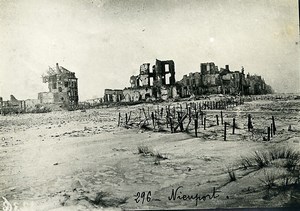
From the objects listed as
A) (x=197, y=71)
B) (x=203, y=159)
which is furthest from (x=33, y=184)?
(x=197, y=71)

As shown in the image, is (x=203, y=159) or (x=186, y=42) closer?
(x=203, y=159)

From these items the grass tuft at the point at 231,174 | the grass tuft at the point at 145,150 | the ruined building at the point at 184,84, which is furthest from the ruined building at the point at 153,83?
the grass tuft at the point at 231,174

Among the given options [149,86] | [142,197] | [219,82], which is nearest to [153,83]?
[149,86]

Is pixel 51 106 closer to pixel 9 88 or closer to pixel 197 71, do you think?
pixel 9 88

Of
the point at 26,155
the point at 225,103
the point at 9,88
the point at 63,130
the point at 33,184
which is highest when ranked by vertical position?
the point at 9,88

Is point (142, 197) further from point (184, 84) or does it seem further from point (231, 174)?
point (184, 84)

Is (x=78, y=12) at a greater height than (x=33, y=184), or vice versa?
(x=78, y=12)

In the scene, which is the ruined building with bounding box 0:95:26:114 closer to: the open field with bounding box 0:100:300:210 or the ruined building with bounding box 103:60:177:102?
the open field with bounding box 0:100:300:210
